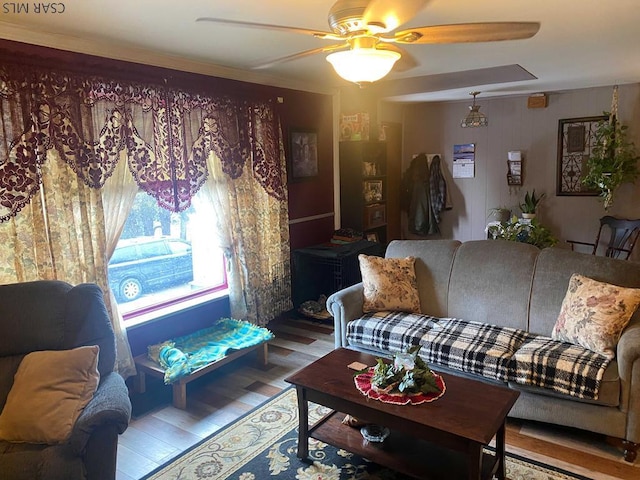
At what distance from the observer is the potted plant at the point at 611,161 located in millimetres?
4891

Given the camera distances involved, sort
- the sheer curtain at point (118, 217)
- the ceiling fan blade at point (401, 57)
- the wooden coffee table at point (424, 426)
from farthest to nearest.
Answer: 1. the sheer curtain at point (118, 217)
2. the ceiling fan blade at point (401, 57)
3. the wooden coffee table at point (424, 426)

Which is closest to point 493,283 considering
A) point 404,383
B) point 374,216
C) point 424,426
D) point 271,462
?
point 404,383

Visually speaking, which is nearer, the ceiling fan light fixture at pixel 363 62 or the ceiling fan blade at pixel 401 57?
the ceiling fan light fixture at pixel 363 62

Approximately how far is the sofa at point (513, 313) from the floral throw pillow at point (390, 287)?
0.05 metres

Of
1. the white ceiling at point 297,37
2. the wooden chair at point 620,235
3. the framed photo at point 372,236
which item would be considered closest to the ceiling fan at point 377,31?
the white ceiling at point 297,37

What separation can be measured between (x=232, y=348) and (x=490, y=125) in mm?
4256

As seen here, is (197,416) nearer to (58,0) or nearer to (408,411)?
(408,411)

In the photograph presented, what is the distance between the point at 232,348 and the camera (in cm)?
348

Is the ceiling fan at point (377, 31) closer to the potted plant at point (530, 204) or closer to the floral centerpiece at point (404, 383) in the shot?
the floral centerpiece at point (404, 383)

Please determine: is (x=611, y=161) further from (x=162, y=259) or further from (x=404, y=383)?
(x=162, y=259)

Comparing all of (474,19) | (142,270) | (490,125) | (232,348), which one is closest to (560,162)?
(490,125)

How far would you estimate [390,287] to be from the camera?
3475mm

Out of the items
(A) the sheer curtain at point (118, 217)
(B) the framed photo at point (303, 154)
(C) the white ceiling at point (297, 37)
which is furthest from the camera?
(B) the framed photo at point (303, 154)

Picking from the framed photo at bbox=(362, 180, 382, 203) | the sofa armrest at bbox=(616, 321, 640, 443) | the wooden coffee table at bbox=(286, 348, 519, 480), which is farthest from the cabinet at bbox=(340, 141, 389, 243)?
the sofa armrest at bbox=(616, 321, 640, 443)
